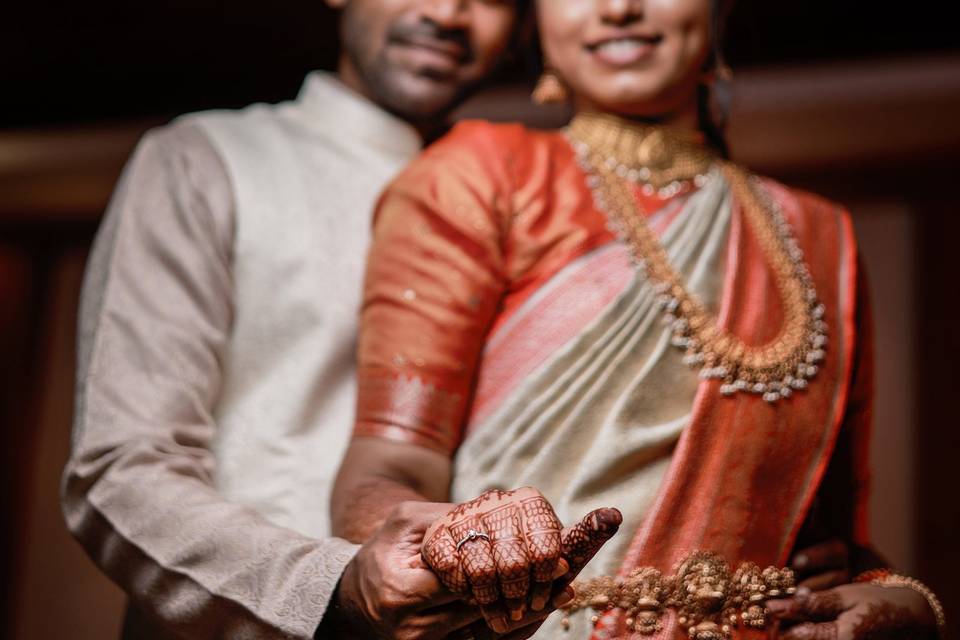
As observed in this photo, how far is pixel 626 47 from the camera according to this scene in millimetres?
1347

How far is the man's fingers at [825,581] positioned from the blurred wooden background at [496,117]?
92 cm

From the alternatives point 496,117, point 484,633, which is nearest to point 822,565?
point 484,633

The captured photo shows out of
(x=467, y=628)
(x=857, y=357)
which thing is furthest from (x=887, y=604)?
(x=467, y=628)

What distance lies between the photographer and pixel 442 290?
4.06ft

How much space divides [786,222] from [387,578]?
2.03ft

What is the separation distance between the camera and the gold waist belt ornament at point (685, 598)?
3.85 ft

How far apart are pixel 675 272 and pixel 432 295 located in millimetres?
228

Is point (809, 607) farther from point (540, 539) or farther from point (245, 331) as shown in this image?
point (245, 331)

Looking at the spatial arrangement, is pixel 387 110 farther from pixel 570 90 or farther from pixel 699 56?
pixel 699 56

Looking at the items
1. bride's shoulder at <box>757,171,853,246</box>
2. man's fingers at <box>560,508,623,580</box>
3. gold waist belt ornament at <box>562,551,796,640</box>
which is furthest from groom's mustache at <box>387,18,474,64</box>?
man's fingers at <box>560,508,623,580</box>

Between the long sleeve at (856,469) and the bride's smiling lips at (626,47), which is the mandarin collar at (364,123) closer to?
the bride's smiling lips at (626,47)

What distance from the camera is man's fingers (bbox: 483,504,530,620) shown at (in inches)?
36.5

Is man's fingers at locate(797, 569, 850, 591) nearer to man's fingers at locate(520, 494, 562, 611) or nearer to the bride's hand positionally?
the bride's hand

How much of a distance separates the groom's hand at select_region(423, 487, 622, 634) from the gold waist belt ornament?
0.21 meters
